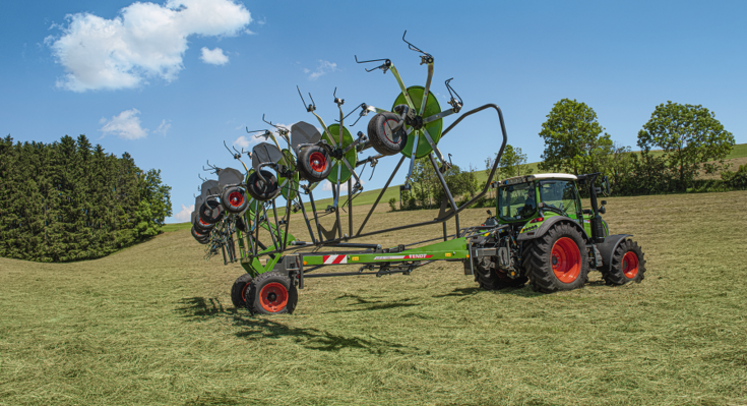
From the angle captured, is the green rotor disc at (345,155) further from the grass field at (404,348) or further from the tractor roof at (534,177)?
the tractor roof at (534,177)

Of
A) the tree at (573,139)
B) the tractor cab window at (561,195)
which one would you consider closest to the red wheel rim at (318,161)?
the tractor cab window at (561,195)

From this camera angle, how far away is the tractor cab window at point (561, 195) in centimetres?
901

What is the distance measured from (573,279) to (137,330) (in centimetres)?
787

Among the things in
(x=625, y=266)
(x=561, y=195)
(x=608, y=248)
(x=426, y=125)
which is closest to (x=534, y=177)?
(x=561, y=195)

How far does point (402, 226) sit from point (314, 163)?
Result: 200cm

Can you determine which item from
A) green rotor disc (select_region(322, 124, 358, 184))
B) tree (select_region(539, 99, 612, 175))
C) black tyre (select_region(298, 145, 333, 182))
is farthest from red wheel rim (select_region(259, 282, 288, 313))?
tree (select_region(539, 99, 612, 175))

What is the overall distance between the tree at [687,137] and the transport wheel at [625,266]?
3687 centimetres

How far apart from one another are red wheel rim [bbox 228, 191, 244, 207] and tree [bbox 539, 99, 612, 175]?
34066mm

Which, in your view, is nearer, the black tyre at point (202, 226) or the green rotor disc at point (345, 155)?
the green rotor disc at point (345, 155)

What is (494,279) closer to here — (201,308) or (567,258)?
(567,258)

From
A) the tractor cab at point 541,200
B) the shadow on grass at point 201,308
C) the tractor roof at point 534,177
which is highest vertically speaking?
the tractor roof at point 534,177

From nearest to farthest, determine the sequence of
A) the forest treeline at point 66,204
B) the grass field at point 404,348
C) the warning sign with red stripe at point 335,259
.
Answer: the grass field at point 404,348 → the warning sign with red stripe at point 335,259 → the forest treeline at point 66,204

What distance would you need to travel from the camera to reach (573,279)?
8469 millimetres

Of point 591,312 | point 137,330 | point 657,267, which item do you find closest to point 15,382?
point 137,330
